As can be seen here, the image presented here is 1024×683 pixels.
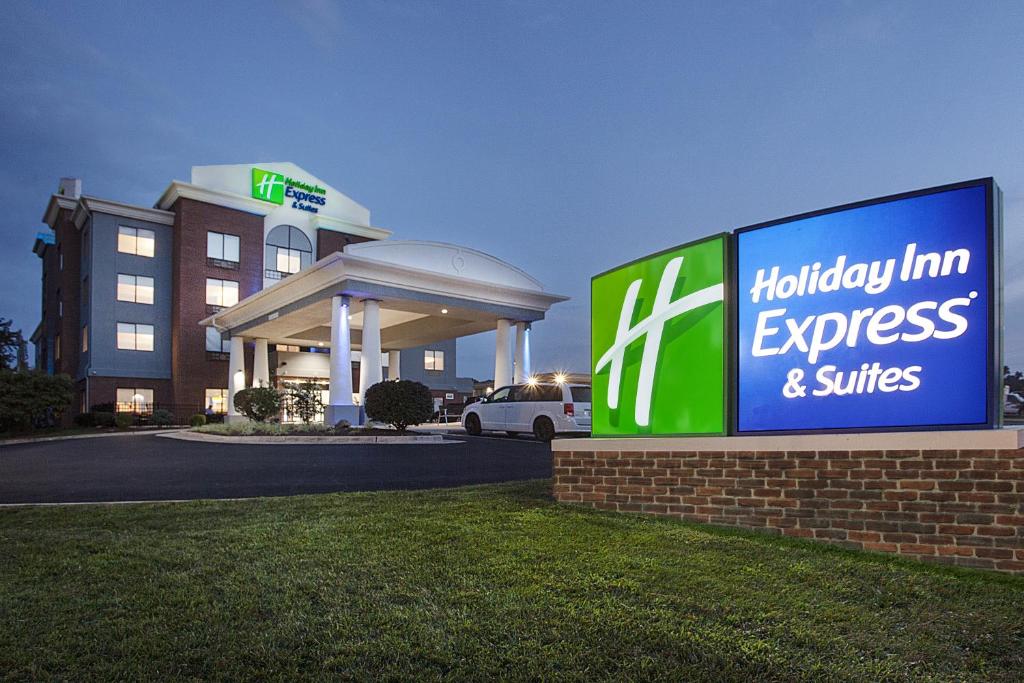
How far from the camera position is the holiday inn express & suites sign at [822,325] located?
4.68m

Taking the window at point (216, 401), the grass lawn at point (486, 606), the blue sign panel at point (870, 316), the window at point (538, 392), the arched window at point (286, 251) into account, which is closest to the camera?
the grass lawn at point (486, 606)

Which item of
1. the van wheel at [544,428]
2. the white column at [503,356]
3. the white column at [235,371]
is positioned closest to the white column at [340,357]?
the white column at [503,356]

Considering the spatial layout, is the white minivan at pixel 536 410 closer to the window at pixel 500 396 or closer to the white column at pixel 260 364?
the window at pixel 500 396

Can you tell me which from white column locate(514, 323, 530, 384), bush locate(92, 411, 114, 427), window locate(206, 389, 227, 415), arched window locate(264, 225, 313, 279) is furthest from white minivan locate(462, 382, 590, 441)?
arched window locate(264, 225, 313, 279)

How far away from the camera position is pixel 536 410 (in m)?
17.8

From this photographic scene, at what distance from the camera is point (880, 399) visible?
5008 mm

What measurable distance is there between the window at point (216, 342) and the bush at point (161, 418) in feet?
16.1

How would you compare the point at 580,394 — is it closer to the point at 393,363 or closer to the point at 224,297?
the point at 393,363

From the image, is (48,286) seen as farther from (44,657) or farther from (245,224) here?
(44,657)

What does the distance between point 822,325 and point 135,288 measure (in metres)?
39.6

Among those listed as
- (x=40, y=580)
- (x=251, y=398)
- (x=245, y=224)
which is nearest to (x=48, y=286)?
(x=245, y=224)

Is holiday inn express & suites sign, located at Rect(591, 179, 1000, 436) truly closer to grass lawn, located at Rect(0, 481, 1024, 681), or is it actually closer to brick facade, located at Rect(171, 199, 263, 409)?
grass lawn, located at Rect(0, 481, 1024, 681)

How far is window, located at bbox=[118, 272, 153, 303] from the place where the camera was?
3541 centimetres

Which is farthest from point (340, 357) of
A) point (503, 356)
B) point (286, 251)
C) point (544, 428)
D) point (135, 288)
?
point (135, 288)
